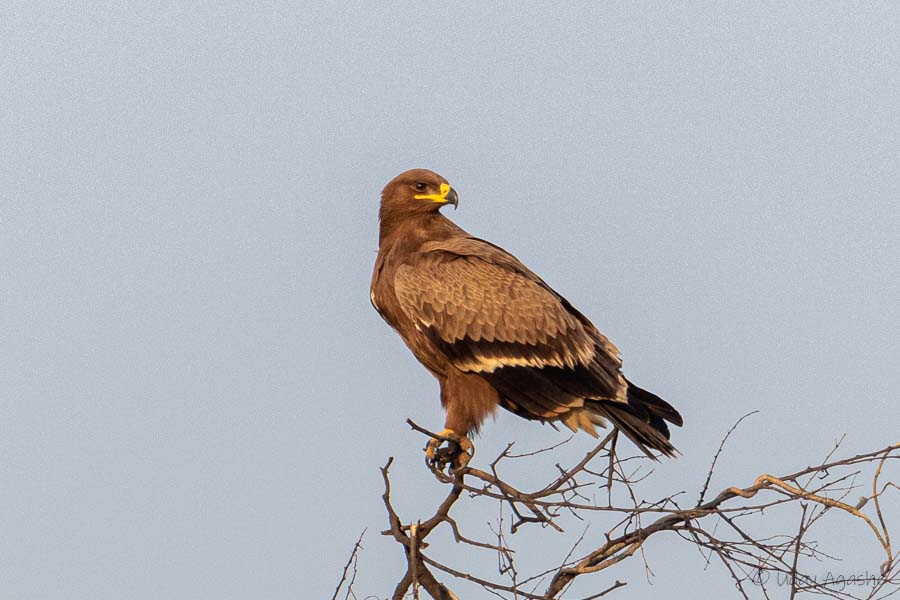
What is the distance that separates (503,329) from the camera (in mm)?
6059

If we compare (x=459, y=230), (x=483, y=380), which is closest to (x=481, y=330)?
(x=483, y=380)

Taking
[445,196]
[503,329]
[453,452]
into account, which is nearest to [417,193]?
[445,196]

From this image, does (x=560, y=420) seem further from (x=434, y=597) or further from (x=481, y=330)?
(x=434, y=597)

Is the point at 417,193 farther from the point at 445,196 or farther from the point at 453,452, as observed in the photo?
the point at 453,452

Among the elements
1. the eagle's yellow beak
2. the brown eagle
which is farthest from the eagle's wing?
the eagle's yellow beak

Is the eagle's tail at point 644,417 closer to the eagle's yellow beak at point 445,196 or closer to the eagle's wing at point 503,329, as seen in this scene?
the eagle's wing at point 503,329

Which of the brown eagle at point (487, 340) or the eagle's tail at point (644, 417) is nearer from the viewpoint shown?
the eagle's tail at point (644, 417)

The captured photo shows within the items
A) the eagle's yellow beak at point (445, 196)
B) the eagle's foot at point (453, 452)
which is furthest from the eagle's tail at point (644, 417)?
the eagle's yellow beak at point (445, 196)

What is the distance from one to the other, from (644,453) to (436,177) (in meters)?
1.79

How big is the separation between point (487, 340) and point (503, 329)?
115mm

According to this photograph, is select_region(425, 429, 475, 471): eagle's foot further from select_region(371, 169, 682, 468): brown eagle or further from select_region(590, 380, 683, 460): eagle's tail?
select_region(590, 380, 683, 460): eagle's tail

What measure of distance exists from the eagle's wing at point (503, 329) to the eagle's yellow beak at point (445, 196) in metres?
0.22

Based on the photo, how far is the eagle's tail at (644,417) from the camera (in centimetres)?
573

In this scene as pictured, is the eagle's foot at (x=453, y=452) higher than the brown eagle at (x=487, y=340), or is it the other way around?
the brown eagle at (x=487, y=340)
